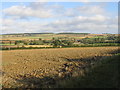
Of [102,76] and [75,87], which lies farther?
[102,76]

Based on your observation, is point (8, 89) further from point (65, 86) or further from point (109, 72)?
point (109, 72)

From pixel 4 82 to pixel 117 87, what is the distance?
10967 millimetres

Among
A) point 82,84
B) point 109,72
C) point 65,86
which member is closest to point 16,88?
point 65,86

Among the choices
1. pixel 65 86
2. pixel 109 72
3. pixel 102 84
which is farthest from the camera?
pixel 109 72

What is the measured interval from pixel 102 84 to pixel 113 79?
0.70m

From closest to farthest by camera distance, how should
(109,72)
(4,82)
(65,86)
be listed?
1. (65,86)
2. (109,72)
3. (4,82)

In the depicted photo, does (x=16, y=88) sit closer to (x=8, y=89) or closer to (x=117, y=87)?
(x=8, y=89)

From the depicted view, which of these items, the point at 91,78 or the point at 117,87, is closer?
the point at 117,87

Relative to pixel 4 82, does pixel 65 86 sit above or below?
above

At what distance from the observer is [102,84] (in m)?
7.74

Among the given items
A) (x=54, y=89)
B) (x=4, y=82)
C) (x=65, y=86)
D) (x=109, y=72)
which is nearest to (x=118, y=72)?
(x=109, y=72)

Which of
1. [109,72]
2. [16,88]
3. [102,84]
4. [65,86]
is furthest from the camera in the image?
[16,88]

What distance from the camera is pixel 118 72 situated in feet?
28.3

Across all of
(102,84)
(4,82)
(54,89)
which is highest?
(102,84)
